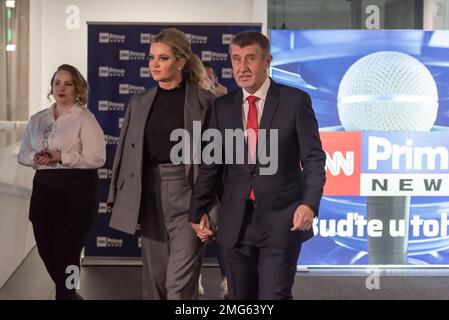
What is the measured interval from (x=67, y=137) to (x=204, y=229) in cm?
161

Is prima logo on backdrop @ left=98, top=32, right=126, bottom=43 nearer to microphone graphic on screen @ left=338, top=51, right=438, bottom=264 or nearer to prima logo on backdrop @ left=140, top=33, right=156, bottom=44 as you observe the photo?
prima logo on backdrop @ left=140, top=33, right=156, bottom=44

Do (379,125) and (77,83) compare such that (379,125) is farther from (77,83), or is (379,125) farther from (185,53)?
(185,53)

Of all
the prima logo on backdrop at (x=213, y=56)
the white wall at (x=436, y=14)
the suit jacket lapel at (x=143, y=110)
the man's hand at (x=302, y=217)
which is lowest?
the man's hand at (x=302, y=217)

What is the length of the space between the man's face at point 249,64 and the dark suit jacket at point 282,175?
0.27ft

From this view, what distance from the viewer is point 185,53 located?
3.80 meters

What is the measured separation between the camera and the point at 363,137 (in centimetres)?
579

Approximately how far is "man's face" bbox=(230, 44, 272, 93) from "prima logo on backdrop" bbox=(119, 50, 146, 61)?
3.16 metres

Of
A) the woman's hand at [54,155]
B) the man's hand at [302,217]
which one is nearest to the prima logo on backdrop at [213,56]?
the woman's hand at [54,155]

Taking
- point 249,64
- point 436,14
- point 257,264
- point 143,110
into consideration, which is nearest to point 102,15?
point 436,14

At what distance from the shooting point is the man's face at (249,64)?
3439 mm

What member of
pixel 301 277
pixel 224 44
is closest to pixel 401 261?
pixel 301 277

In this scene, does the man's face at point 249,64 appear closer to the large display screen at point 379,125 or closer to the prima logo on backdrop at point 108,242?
the large display screen at point 379,125

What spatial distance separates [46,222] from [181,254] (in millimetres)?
1409

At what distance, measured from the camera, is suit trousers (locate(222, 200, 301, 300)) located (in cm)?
338
